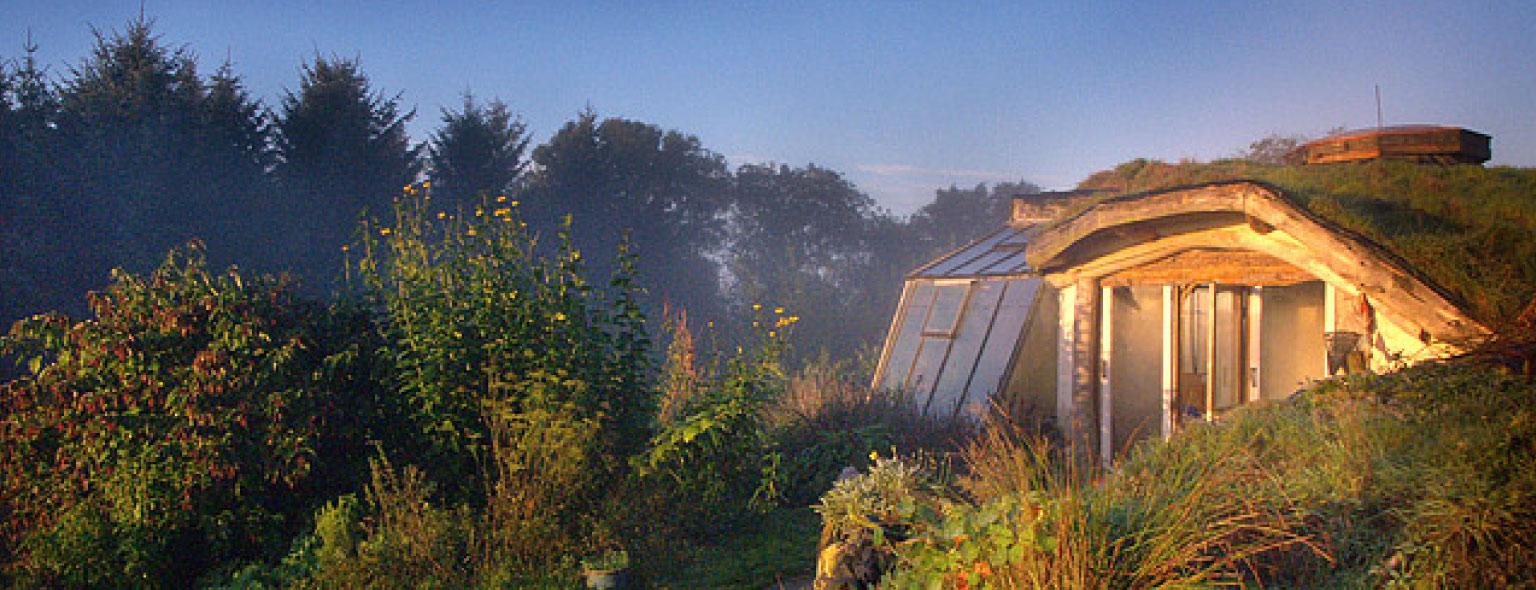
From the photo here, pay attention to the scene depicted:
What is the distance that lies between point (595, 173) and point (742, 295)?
5848 mm

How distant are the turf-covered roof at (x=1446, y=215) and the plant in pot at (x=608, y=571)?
5213 millimetres

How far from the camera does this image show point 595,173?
27500 mm

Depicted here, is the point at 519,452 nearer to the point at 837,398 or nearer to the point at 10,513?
the point at 10,513

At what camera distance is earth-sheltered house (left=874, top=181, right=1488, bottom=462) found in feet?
22.4

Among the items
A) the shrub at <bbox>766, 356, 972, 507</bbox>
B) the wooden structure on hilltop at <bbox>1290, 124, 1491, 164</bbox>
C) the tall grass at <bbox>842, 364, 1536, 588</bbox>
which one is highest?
the wooden structure on hilltop at <bbox>1290, 124, 1491, 164</bbox>

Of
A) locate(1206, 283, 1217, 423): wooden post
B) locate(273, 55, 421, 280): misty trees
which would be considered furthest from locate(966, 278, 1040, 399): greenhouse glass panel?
locate(273, 55, 421, 280): misty trees

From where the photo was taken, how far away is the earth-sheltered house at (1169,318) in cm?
681

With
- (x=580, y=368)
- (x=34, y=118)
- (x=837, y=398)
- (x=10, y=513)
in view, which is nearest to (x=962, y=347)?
(x=837, y=398)

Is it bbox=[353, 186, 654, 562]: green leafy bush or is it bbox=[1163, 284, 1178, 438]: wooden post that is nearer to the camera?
bbox=[353, 186, 654, 562]: green leafy bush

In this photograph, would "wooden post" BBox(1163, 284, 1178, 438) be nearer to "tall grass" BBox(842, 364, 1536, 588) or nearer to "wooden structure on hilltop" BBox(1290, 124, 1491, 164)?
"wooden structure on hilltop" BBox(1290, 124, 1491, 164)

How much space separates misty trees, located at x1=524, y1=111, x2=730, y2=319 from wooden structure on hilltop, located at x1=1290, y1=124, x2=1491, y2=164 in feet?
58.3

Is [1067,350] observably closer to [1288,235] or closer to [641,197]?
[1288,235]

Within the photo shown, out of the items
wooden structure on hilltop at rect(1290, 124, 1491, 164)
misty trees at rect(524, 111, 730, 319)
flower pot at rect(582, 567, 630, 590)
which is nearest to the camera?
flower pot at rect(582, 567, 630, 590)

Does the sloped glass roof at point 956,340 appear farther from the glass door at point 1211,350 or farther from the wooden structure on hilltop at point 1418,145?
the wooden structure on hilltop at point 1418,145
